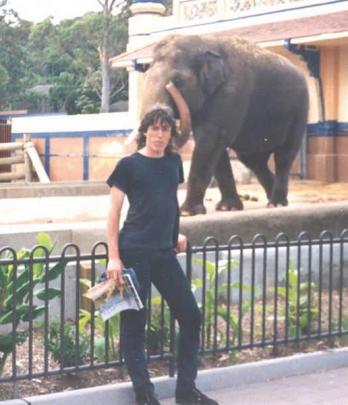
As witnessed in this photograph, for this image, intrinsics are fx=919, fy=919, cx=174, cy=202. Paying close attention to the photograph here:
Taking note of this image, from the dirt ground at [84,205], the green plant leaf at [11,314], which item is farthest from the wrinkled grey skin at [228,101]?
the green plant leaf at [11,314]

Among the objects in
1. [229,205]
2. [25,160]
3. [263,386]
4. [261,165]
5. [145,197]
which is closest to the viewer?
[145,197]

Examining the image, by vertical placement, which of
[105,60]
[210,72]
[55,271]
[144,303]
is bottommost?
[144,303]

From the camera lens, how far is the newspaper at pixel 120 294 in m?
5.24

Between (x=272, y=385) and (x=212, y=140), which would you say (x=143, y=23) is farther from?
(x=272, y=385)

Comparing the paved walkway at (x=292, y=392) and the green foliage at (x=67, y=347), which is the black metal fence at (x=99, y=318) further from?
the paved walkway at (x=292, y=392)

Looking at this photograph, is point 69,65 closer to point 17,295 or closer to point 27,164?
point 27,164

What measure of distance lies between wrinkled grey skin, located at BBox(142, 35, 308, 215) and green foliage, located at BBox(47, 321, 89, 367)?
2.82 meters

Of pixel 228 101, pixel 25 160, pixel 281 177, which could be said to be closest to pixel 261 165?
pixel 281 177

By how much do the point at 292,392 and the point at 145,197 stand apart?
180cm

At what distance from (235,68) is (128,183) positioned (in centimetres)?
450

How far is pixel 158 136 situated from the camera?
5.30 m

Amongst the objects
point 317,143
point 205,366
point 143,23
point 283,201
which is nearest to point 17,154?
point 143,23

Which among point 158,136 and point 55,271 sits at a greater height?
point 158,136

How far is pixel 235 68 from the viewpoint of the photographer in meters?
9.55
